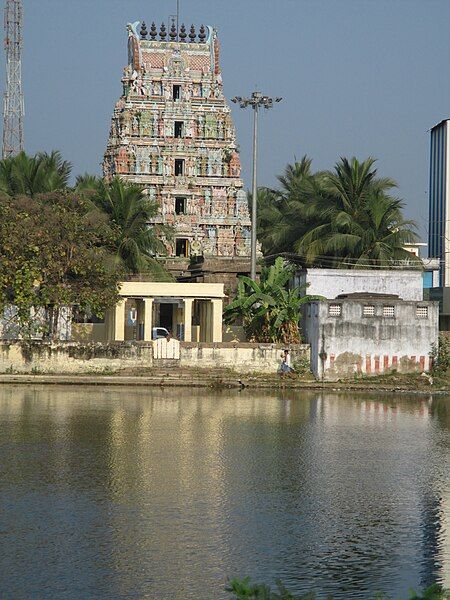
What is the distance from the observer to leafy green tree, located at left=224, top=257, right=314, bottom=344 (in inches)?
1713

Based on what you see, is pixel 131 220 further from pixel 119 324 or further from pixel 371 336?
pixel 371 336

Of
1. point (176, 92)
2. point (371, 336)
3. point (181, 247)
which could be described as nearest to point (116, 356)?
point (371, 336)

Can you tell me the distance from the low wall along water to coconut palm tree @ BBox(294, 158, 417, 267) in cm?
1195

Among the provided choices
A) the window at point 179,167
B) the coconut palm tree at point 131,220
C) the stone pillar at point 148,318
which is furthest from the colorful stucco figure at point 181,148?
the stone pillar at point 148,318

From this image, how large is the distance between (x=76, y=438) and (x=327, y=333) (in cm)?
1712

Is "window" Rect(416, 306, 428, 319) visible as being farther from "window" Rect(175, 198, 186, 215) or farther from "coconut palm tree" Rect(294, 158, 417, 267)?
"window" Rect(175, 198, 186, 215)

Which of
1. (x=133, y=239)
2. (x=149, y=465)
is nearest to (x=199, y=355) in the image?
(x=133, y=239)

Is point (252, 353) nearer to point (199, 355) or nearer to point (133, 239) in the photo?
point (199, 355)

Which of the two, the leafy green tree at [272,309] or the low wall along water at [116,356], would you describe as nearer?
the low wall along water at [116,356]

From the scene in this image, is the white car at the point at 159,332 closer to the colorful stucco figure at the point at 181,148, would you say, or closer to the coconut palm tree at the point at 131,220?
the coconut palm tree at the point at 131,220

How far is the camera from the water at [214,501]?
1477 centimetres

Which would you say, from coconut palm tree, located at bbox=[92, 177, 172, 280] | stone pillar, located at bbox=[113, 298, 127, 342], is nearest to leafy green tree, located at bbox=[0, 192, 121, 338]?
stone pillar, located at bbox=[113, 298, 127, 342]

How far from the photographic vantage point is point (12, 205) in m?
43.6

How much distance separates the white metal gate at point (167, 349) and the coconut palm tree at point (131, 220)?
11.5 m
